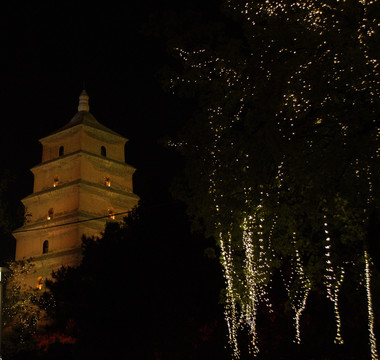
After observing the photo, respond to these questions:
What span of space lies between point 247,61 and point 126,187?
2766cm

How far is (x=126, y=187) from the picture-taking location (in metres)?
35.4

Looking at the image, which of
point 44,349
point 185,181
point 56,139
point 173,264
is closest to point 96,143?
point 56,139

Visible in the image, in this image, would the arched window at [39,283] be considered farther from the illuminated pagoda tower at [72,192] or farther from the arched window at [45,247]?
the arched window at [45,247]

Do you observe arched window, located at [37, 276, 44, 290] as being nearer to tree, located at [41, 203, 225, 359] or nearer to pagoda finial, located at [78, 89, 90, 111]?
tree, located at [41, 203, 225, 359]

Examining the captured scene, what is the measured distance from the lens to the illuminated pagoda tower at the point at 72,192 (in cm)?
3189

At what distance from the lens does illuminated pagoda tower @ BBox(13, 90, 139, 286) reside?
31891 mm

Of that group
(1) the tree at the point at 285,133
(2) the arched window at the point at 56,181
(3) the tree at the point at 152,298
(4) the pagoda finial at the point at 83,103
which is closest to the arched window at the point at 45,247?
(2) the arched window at the point at 56,181

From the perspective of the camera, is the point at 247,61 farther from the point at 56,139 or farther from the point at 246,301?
the point at 56,139

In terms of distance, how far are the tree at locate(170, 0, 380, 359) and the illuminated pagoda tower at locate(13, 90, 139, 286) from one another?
22674 mm

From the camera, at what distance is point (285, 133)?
7.88 metres

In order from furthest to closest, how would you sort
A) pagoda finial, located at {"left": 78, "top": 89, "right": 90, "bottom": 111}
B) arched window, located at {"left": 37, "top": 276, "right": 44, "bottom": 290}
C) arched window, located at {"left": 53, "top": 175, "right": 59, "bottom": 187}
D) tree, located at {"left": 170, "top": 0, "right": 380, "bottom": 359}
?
pagoda finial, located at {"left": 78, "top": 89, "right": 90, "bottom": 111} < arched window, located at {"left": 53, "top": 175, "right": 59, "bottom": 187} < arched window, located at {"left": 37, "top": 276, "right": 44, "bottom": 290} < tree, located at {"left": 170, "top": 0, "right": 380, "bottom": 359}

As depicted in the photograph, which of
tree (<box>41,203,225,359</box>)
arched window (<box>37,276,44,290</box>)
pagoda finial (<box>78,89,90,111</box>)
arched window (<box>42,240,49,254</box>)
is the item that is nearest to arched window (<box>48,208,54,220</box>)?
arched window (<box>42,240,49,254</box>)

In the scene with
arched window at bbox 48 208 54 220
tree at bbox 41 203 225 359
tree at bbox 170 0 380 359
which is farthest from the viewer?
arched window at bbox 48 208 54 220

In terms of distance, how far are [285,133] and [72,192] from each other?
1029 inches
